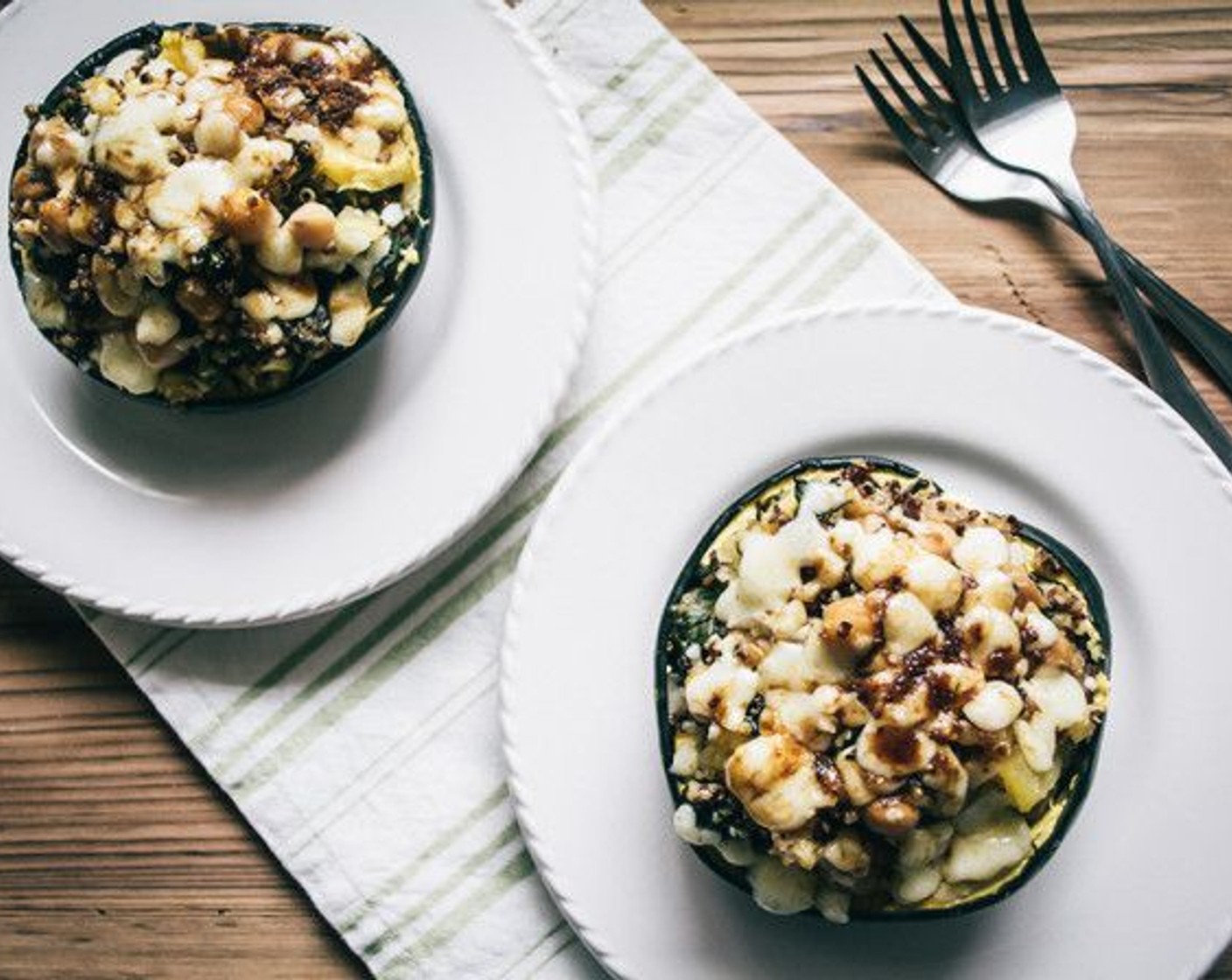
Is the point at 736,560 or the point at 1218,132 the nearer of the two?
the point at 736,560

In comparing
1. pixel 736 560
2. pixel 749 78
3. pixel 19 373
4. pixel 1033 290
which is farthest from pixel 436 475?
pixel 1033 290

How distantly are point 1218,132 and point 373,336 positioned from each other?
1212mm

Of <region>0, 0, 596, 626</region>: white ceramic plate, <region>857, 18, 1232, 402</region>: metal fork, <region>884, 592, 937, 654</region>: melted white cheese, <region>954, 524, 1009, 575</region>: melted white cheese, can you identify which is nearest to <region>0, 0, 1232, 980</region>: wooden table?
<region>857, 18, 1232, 402</region>: metal fork

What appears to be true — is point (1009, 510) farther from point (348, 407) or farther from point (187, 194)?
point (187, 194)

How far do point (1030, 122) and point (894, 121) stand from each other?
0.62 feet

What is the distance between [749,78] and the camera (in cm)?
210

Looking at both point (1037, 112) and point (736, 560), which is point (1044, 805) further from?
point (1037, 112)

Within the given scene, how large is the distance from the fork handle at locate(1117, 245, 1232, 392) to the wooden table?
4 centimetres

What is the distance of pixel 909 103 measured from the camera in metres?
2.04

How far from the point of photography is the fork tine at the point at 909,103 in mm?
2039

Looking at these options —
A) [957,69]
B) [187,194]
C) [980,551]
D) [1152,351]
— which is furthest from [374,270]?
[1152,351]

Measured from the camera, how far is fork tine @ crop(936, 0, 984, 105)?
2.03m

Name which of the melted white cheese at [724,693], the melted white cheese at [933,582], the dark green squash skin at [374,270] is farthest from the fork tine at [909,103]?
the melted white cheese at [724,693]

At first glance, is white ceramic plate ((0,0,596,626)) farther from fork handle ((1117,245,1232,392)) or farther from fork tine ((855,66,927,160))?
fork handle ((1117,245,1232,392))
